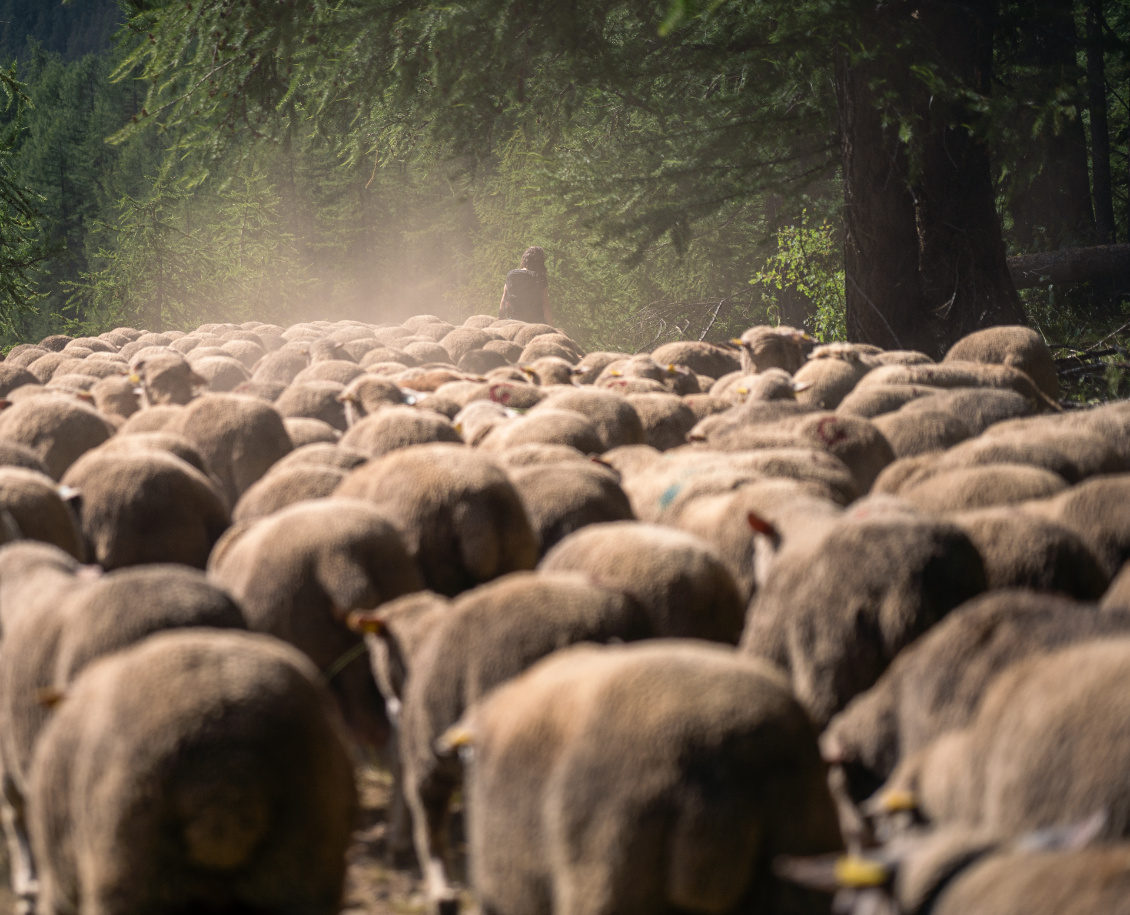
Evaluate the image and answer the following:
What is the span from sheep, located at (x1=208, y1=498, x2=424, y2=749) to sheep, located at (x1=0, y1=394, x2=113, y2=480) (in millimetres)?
3612

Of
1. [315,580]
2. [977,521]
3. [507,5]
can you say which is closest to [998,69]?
[507,5]

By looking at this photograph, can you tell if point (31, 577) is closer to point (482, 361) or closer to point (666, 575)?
point (666, 575)

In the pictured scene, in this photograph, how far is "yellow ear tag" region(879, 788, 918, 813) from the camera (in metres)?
2.78

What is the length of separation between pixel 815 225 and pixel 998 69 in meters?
4.23

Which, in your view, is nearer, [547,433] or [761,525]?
[761,525]

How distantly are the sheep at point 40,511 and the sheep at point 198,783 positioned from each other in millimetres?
2624

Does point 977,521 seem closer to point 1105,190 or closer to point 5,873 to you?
point 5,873

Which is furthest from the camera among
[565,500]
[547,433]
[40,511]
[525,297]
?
[525,297]

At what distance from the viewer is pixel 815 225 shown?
18469mm

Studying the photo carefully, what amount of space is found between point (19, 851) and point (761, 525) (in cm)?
287

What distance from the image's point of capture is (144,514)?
18.7ft

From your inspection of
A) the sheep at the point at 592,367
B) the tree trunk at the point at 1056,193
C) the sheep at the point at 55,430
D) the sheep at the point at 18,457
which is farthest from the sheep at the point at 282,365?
the tree trunk at the point at 1056,193

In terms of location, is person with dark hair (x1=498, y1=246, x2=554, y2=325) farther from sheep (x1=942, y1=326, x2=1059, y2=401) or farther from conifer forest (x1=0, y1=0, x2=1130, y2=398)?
sheep (x1=942, y1=326, x2=1059, y2=401)

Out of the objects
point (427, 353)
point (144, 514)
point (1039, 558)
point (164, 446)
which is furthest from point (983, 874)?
point (427, 353)
